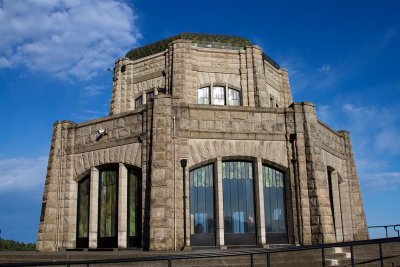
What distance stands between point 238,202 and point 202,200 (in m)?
1.33

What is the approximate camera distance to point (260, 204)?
16.7 m

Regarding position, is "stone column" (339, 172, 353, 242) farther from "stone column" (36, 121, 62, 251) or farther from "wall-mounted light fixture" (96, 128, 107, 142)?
"stone column" (36, 121, 62, 251)

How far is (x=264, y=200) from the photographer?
669 inches

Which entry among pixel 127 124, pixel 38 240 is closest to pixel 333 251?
pixel 127 124

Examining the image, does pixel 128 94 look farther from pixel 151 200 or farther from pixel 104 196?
pixel 151 200

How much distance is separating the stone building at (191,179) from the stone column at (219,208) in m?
0.04

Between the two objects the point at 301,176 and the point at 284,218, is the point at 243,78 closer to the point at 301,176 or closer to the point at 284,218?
the point at 301,176

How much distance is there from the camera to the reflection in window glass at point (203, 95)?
75.3ft

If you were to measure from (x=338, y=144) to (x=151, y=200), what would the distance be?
377 inches

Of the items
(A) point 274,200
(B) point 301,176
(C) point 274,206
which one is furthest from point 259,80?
(C) point 274,206

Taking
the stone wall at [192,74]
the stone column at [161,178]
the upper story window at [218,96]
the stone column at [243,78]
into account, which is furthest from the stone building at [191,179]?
the upper story window at [218,96]

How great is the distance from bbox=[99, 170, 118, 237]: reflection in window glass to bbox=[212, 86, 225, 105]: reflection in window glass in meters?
7.37

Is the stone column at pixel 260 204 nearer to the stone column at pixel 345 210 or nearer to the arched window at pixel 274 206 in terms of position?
the arched window at pixel 274 206

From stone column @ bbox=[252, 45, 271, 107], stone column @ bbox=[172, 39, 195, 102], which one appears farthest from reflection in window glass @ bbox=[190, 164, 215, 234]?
stone column @ bbox=[252, 45, 271, 107]
